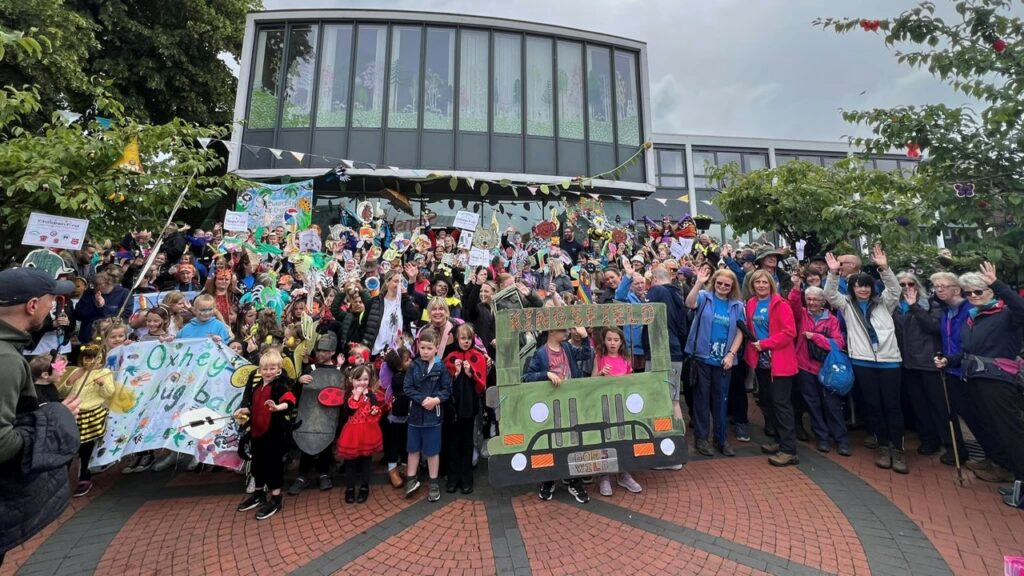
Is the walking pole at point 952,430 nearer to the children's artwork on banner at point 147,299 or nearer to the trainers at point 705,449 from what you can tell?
the trainers at point 705,449

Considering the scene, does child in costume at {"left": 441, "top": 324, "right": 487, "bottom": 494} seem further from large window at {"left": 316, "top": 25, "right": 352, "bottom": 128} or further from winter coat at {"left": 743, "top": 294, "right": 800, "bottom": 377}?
large window at {"left": 316, "top": 25, "right": 352, "bottom": 128}

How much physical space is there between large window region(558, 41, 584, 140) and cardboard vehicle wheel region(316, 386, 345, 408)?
1413 cm

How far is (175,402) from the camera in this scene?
482cm

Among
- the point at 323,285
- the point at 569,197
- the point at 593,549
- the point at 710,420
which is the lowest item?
the point at 593,549

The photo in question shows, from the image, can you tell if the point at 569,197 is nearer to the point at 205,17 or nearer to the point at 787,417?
the point at 787,417

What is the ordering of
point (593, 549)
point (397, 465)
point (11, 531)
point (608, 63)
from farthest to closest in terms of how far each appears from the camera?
point (608, 63), point (397, 465), point (593, 549), point (11, 531)

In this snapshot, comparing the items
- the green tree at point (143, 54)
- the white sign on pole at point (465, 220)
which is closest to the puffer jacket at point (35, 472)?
the white sign on pole at point (465, 220)

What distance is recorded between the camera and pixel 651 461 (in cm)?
459

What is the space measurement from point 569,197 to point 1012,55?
11705 millimetres

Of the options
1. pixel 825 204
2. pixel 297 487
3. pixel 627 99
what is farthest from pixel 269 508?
pixel 627 99

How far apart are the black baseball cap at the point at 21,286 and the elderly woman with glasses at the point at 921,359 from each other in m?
8.04

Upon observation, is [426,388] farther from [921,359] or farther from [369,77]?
[369,77]

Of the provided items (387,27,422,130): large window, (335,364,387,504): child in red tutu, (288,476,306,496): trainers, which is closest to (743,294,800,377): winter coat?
(335,364,387,504): child in red tutu

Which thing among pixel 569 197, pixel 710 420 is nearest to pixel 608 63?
pixel 569 197
